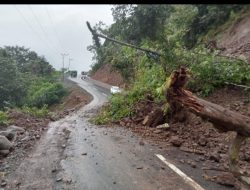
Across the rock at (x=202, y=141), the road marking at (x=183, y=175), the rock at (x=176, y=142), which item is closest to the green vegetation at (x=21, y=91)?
the rock at (x=176, y=142)

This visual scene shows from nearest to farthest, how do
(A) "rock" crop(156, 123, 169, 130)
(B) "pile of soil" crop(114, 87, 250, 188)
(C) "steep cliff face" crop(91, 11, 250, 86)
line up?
(B) "pile of soil" crop(114, 87, 250, 188), (A) "rock" crop(156, 123, 169, 130), (C) "steep cliff face" crop(91, 11, 250, 86)

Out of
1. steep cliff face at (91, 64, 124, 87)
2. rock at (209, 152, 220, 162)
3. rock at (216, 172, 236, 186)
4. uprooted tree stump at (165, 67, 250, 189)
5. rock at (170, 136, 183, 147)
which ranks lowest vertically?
rock at (216, 172, 236, 186)

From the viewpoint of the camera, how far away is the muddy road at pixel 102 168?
6.15 metres

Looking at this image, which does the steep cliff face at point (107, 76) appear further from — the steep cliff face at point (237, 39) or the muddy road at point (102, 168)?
the muddy road at point (102, 168)

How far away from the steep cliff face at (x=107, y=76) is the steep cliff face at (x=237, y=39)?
1029 inches

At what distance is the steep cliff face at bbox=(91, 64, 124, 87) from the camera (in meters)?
46.8

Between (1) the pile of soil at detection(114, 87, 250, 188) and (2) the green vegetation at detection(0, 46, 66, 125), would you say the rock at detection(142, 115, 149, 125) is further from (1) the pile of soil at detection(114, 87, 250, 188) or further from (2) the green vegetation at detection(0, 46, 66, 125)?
(2) the green vegetation at detection(0, 46, 66, 125)

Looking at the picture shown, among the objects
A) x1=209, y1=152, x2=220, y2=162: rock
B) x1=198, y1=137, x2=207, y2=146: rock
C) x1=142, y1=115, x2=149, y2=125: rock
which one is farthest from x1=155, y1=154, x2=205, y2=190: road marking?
x1=142, y1=115, x2=149, y2=125: rock

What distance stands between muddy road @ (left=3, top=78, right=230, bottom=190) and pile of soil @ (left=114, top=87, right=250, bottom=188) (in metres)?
0.59

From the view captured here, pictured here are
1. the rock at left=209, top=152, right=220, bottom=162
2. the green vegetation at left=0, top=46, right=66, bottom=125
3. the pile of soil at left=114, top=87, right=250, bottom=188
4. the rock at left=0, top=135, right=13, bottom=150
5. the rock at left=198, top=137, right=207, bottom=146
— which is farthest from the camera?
the green vegetation at left=0, top=46, right=66, bottom=125

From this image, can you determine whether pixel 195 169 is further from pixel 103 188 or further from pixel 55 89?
pixel 55 89

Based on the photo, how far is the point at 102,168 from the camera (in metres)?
7.31
